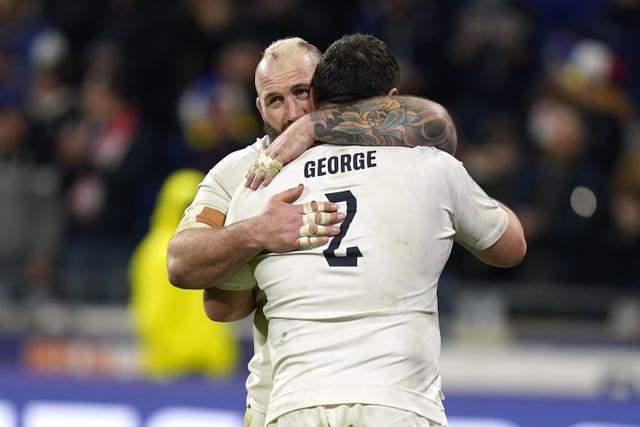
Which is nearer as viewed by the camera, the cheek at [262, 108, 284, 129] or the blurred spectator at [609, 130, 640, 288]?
the cheek at [262, 108, 284, 129]

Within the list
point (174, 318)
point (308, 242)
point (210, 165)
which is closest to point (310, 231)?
point (308, 242)

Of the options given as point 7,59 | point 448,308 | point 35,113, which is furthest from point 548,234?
point 7,59

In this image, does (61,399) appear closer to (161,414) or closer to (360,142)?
(161,414)

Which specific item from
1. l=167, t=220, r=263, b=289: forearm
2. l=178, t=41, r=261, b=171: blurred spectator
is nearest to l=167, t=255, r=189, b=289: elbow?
l=167, t=220, r=263, b=289: forearm

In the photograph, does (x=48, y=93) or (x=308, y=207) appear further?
(x=48, y=93)

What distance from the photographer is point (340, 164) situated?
3473 millimetres

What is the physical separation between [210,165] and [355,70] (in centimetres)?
555

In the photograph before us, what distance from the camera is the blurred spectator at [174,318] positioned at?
728 cm

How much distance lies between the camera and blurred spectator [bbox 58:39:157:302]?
845 cm

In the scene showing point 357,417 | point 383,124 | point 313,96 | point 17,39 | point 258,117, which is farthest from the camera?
point 17,39

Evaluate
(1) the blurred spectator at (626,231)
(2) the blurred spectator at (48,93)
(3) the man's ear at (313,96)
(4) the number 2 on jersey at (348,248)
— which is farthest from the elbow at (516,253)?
(2) the blurred spectator at (48,93)

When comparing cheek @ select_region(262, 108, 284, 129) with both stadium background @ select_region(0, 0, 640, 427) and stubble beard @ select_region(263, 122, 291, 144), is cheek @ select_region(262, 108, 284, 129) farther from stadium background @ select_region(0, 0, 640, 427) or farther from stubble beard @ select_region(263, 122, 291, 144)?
stadium background @ select_region(0, 0, 640, 427)

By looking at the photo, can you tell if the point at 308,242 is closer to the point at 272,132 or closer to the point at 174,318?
the point at 272,132

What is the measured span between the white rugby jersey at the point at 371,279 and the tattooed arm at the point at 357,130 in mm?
35
